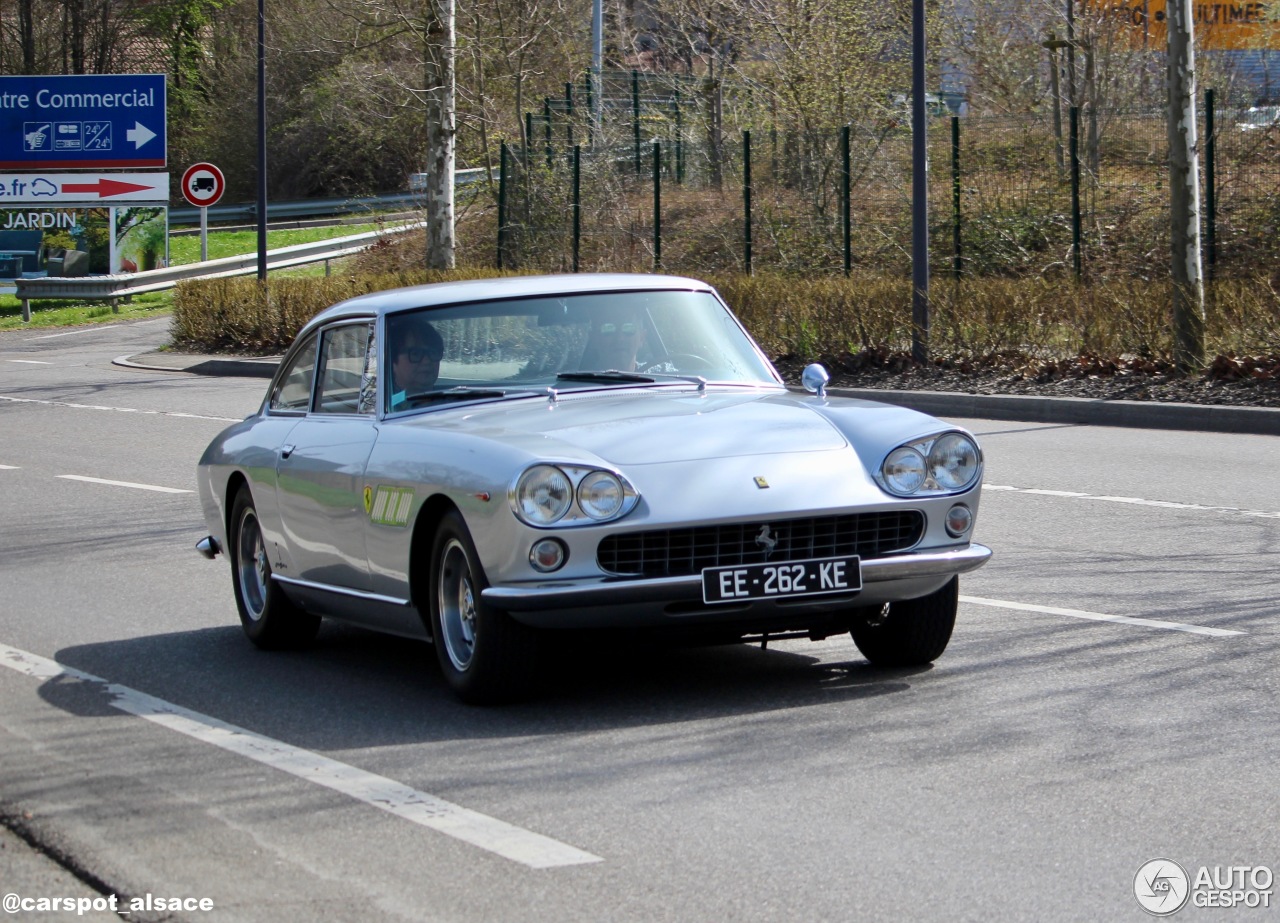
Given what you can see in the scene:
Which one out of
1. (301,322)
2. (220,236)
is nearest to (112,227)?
(220,236)

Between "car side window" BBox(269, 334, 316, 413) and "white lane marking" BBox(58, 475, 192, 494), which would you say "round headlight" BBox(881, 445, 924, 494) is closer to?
"car side window" BBox(269, 334, 316, 413)

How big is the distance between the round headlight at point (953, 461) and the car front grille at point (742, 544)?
24 centimetres

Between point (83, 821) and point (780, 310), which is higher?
point (780, 310)

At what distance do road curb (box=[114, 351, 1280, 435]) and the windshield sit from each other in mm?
8927

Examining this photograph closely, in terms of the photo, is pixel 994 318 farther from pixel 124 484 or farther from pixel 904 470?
pixel 904 470

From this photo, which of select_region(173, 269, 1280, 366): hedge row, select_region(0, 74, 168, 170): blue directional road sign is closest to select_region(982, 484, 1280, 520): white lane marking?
select_region(173, 269, 1280, 366): hedge row

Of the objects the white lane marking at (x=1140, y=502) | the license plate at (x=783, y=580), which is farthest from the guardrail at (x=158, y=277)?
the license plate at (x=783, y=580)

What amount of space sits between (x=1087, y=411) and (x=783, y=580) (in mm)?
11948

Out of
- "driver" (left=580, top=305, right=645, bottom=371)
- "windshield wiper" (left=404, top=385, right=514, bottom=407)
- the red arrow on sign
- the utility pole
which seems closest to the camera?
"windshield wiper" (left=404, top=385, right=514, bottom=407)

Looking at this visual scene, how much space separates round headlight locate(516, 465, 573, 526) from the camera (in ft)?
19.4

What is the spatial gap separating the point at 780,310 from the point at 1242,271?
5.33 metres

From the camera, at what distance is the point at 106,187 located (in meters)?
42.6

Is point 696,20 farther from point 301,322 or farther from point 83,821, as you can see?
point 83,821

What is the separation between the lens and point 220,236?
51.4 m
